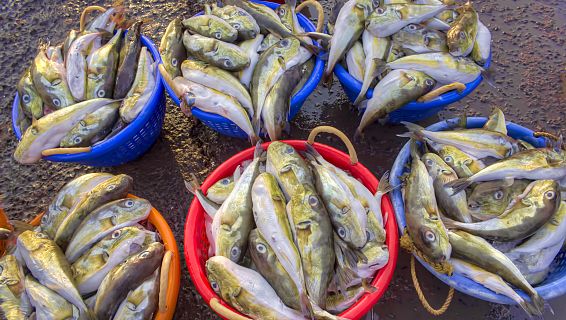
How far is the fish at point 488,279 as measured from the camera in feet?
7.37

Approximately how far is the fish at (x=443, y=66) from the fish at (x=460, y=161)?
56cm

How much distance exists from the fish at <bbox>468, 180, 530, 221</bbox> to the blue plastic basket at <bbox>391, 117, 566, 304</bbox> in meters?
0.44

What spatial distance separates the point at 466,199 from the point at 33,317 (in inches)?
105

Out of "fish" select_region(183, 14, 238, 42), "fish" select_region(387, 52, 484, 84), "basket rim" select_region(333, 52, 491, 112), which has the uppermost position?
"fish" select_region(183, 14, 238, 42)

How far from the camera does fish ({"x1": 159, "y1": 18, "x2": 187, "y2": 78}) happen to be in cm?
315

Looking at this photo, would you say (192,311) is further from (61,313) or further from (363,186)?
(363,186)

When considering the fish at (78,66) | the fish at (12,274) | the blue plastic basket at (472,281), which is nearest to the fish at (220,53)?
the fish at (78,66)

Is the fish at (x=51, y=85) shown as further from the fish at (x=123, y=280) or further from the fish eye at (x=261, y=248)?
the fish eye at (x=261, y=248)

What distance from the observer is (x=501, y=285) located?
2.26 metres

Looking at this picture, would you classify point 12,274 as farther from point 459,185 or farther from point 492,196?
point 492,196

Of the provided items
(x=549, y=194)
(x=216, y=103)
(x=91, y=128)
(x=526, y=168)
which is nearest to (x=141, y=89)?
(x=91, y=128)

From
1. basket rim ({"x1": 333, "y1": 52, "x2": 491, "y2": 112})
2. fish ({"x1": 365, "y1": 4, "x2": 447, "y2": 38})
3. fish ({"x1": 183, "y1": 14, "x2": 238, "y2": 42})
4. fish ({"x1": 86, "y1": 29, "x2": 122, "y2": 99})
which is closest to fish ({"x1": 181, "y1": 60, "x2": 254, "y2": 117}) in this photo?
fish ({"x1": 183, "y1": 14, "x2": 238, "y2": 42})

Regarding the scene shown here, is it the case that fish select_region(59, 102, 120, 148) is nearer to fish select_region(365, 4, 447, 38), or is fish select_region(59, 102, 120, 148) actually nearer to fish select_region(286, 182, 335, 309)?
fish select_region(286, 182, 335, 309)

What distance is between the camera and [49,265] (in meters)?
2.38
